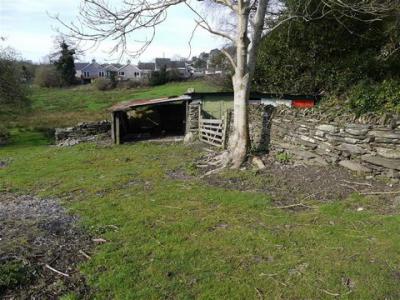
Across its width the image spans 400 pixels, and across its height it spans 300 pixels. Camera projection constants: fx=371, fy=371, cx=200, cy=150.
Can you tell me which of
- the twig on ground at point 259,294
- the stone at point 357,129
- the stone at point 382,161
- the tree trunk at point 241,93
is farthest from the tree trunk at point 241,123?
the twig on ground at point 259,294

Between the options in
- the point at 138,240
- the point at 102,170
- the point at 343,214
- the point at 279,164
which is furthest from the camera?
the point at 102,170

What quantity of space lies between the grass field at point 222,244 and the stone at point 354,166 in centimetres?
129

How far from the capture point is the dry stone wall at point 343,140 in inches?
316

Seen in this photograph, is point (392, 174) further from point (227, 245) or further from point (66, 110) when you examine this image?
point (66, 110)

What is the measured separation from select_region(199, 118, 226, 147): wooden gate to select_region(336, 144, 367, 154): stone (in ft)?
19.6

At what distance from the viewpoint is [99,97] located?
4744 centimetres

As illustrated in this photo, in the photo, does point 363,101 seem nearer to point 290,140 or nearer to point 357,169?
point 357,169

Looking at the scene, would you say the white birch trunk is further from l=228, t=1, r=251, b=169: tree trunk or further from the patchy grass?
the patchy grass

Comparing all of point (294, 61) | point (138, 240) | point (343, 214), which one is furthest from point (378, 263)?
point (294, 61)

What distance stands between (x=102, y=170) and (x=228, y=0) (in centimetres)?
688

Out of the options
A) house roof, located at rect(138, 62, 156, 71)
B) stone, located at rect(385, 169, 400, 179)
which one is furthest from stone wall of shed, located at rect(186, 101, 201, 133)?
house roof, located at rect(138, 62, 156, 71)

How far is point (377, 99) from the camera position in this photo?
342 inches

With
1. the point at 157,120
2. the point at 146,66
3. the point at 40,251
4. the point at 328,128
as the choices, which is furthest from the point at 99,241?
the point at 146,66

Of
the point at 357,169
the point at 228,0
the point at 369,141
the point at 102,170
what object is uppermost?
the point at 228,0
